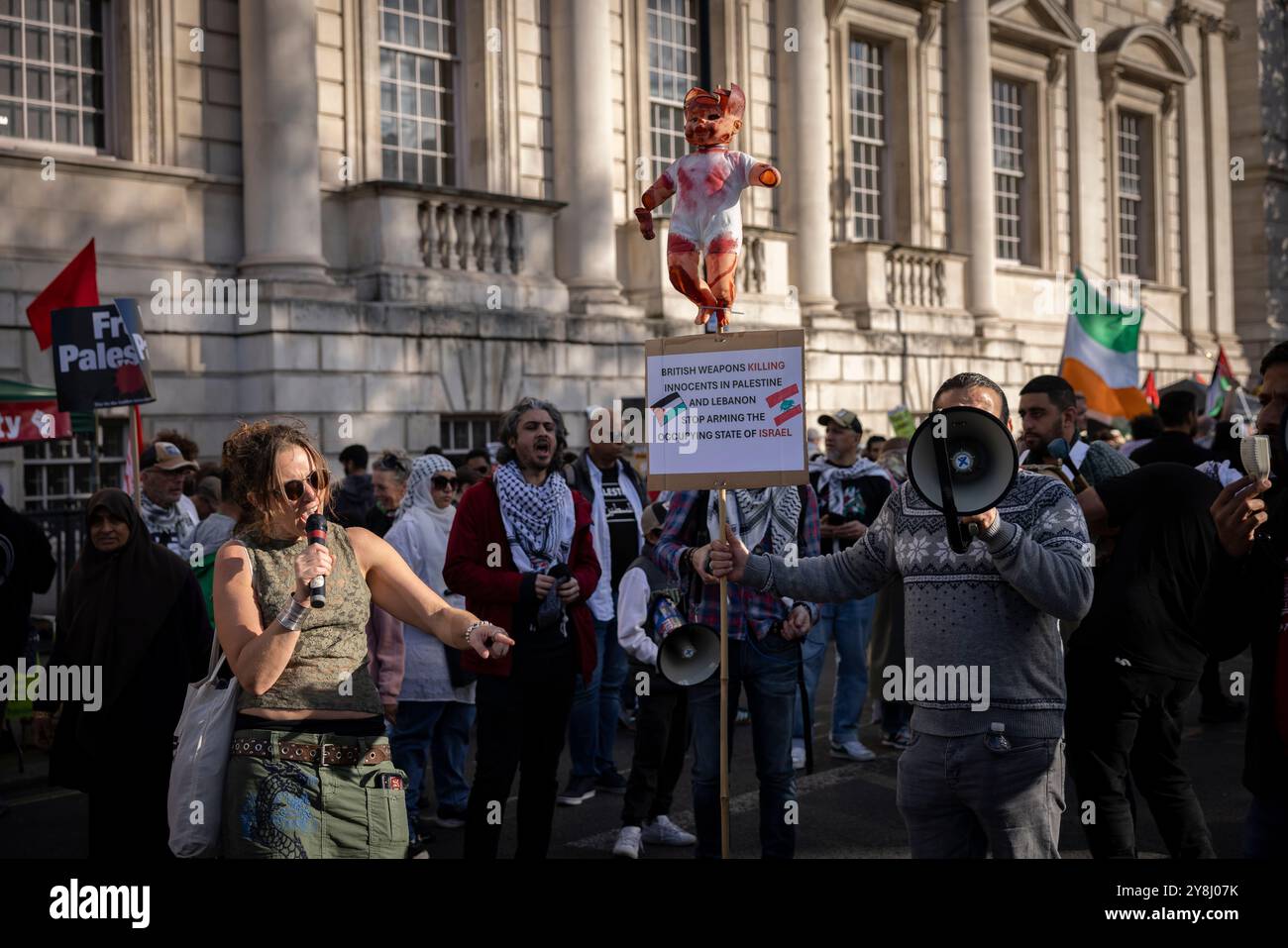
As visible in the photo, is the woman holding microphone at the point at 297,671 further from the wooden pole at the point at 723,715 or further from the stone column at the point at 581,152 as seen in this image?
the stone column at the point at 581,152

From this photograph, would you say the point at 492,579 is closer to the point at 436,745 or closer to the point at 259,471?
the point at 436,745

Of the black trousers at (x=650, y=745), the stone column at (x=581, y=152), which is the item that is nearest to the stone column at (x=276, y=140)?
the stone column at (x=581, y=152)

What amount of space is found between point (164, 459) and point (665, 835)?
4568 millimetres

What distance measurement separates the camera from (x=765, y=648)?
19.4ft

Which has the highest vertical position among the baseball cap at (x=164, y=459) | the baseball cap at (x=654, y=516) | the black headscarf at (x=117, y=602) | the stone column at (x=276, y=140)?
the stone column at (x=276, y=140)

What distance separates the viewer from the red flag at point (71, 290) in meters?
11.1

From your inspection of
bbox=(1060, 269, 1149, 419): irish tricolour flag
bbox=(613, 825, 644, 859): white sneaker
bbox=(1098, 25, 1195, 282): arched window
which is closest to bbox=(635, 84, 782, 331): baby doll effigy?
bbox=(613, 825, 644, 859): white sneaker

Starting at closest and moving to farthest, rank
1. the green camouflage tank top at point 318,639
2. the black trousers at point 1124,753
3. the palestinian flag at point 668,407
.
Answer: the green camouflage tank top at point 318,639, the palestinian flag at point 668,407, the black trousers at point 1124,753

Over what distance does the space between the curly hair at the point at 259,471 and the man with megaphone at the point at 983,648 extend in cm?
180

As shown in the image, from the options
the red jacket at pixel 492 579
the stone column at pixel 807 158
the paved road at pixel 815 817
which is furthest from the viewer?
the stone column at pixel 807 158

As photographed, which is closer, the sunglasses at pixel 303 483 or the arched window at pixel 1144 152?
the sunglasses at pixel 303 483

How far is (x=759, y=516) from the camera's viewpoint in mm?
6047
